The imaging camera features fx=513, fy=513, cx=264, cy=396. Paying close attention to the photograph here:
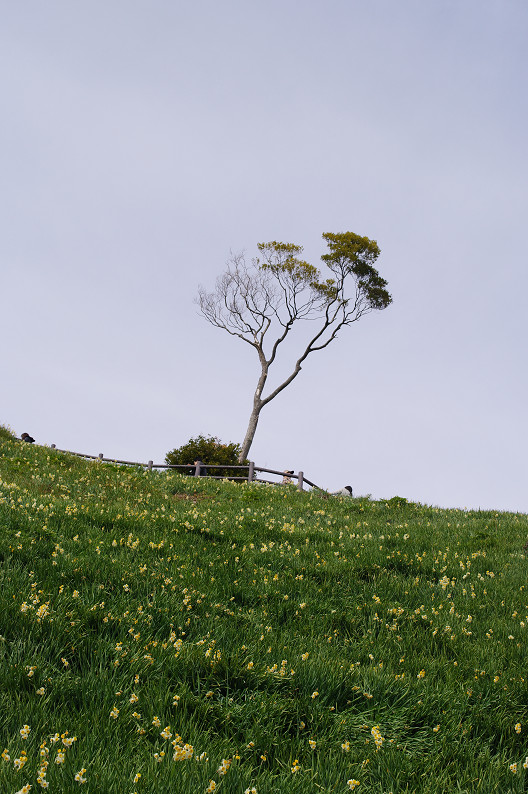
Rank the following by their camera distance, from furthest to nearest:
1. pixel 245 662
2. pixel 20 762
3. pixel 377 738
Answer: pixel 245 662 → pixel 377 738 → pixel 20 762

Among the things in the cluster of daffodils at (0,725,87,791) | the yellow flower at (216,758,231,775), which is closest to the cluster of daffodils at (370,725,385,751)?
the yellow flower at (216,758,231,775)

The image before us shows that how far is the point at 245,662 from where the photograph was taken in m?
4.68

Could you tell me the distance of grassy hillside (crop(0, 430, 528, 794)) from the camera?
3.39 metres

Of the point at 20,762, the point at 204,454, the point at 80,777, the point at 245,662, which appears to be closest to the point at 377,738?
the point at 245,662

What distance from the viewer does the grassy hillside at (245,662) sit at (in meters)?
3.39

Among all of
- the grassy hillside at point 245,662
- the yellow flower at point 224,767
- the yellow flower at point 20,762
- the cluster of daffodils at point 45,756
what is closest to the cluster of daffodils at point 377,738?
the grassy hillside at point 245,662

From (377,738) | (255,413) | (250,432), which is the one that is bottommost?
(377,738)

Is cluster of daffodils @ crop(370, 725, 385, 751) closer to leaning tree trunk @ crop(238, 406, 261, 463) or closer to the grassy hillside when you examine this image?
the grassy hillside

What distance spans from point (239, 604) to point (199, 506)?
6.66 metres

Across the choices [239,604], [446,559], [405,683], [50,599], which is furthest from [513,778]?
[446,559]

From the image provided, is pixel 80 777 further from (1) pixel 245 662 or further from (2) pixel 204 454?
(2) pixel 204 454

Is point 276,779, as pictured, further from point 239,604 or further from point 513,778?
point 239,604

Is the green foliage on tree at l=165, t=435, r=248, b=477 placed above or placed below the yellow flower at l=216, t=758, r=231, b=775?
above

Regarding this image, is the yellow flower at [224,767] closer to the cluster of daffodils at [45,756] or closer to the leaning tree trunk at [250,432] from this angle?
the cluster of daffodils at [45,756]
